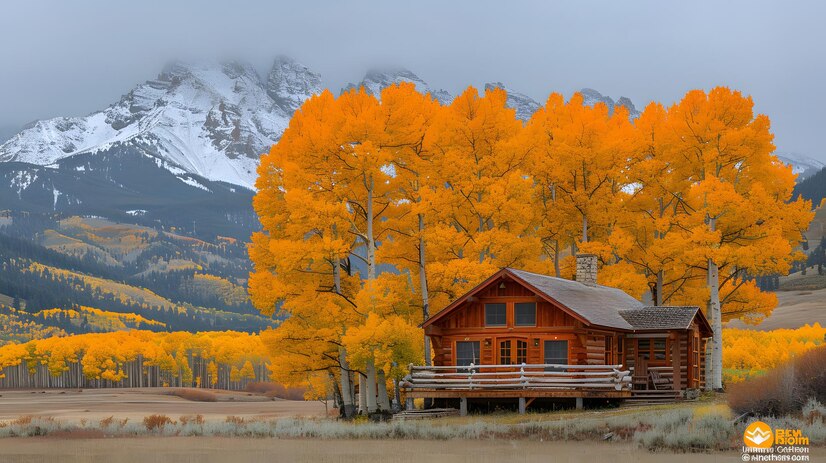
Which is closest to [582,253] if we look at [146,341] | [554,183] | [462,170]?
[554,183]

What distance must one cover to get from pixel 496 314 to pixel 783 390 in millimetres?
13258

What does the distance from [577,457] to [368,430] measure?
399 inches

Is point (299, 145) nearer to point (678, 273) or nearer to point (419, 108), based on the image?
point (419, 108)

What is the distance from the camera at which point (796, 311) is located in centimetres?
14962

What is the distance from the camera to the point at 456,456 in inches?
1225

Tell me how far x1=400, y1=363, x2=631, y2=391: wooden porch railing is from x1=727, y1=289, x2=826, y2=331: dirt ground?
82946 mm

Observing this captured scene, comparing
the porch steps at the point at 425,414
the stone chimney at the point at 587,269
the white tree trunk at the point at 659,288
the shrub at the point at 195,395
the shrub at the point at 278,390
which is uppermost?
the stone chimney at the point at 587,269

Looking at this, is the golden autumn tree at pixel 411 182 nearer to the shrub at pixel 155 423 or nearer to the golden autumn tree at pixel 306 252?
the golden autumn tree at pixel 306 252

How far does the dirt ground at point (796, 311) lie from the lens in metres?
135

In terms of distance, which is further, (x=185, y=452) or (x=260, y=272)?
(x=260, y=272)

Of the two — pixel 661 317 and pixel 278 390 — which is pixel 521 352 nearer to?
pixel 661 317

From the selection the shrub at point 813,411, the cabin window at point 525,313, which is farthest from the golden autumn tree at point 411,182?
the shrub at point 813,411

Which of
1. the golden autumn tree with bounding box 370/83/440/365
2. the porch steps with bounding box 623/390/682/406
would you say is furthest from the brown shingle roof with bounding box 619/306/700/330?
the golden autumn tree with bounding box 370/83/440/365

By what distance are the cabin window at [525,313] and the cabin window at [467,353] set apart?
6.39ft
